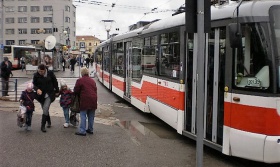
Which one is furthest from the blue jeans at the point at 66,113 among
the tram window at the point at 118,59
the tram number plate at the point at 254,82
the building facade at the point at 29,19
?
the building facade at the point at 29,19

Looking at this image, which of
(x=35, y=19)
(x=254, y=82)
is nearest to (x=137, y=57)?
(x=254, y=82)

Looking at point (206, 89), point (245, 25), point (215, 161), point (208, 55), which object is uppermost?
point (245, 25)

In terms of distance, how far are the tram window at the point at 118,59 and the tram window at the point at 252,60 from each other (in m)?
9.20

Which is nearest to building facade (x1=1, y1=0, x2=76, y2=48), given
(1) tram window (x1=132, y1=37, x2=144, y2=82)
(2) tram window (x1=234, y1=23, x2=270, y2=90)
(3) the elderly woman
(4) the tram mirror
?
(1) tram window (x1=132, y1=37, x2=144, y2=82)

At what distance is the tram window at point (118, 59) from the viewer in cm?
1548

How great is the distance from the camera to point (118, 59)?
642 inches

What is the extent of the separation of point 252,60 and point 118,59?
1053 cm

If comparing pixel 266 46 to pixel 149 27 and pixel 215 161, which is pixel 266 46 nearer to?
pixel 215 161

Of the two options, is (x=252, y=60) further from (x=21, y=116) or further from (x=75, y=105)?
(x=21, y=116)

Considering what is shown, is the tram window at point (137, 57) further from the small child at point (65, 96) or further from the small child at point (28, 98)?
the small child at point (28, 98)

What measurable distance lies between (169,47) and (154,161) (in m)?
3.23

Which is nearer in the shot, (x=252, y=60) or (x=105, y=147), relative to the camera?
(x=252, y=60)

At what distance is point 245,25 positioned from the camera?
6.21 metres

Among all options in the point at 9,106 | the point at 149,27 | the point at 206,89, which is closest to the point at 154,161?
the point at 206,89
